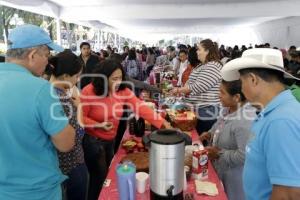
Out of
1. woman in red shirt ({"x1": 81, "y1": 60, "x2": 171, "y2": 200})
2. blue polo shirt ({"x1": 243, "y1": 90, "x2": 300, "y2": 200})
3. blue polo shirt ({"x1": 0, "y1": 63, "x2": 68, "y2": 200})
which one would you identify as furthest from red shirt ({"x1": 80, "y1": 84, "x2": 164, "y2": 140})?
blue polo shirt ({"x1": 243, "y1": 90, "x2": 300, "y2": 200})

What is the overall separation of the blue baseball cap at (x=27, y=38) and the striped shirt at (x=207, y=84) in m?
1.81

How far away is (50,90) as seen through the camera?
4.03ft

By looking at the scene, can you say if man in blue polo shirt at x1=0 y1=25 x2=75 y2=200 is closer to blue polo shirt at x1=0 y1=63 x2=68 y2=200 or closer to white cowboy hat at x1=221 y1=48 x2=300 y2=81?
blue polo shirt at x1=0 y1=63 x2=68 y2=200

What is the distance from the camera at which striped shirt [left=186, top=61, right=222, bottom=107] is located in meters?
2.84

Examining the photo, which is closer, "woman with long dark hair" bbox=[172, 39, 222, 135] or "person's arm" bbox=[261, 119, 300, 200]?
"person's arm" bbox=[261, 119, 300, 200]

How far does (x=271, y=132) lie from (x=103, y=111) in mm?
1464

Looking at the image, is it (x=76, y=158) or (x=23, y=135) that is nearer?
(x=23, y=135)

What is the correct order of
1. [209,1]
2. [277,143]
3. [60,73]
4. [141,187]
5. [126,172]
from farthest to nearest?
1. [209,1]
2. [60,73]
3. [141,187]
4. [126,172]
5. [277,143]

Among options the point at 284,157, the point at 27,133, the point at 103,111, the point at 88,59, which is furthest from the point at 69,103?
the point at 88,59

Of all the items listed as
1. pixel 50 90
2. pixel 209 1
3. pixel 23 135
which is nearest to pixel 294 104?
pixel 50 90

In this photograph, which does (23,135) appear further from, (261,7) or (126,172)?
(261,7)

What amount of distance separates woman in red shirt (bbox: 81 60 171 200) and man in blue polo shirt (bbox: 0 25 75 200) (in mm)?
786

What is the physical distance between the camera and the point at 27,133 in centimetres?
124

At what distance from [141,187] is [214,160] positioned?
2.02 ft
